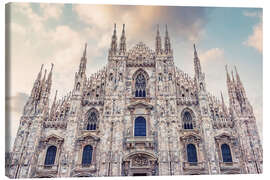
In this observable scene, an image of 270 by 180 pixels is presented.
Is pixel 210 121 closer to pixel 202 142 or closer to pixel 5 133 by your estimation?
pixel 202 142

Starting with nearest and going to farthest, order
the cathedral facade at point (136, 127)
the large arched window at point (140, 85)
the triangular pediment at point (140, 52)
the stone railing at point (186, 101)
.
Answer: the cathedral facade at point (136, 127) → the stone railing at point (186, 101) → the large arched window at point (140, 85) → the triangular pediment at point (140, 52)

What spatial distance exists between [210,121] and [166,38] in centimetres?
882

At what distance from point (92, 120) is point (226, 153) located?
34.9 feet

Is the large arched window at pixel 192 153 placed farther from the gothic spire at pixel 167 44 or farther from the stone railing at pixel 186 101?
the gothic spire at pixel 167 44

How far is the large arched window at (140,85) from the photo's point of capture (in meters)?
19.3

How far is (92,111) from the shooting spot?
18.4 metres

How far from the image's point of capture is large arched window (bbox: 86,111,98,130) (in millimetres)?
17812

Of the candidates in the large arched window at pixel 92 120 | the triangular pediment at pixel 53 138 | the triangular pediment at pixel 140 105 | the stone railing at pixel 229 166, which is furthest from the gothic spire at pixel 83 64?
the stone railing at pixel 229 166

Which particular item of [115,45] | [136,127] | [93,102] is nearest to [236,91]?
[136,127]

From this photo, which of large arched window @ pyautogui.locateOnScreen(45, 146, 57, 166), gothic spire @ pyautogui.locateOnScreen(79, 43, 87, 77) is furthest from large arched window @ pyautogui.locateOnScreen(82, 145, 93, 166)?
gothic spire @ pyautogui.locateOnScreen(79, 43, 87, 77)

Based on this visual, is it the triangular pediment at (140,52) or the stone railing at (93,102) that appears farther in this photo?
the triangular pediment at (140,52)

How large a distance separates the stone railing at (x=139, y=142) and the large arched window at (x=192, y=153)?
2.84m

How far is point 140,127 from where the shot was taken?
57.9ft

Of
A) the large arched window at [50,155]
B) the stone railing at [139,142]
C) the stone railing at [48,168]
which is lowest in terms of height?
the stone railing at [48,168]
